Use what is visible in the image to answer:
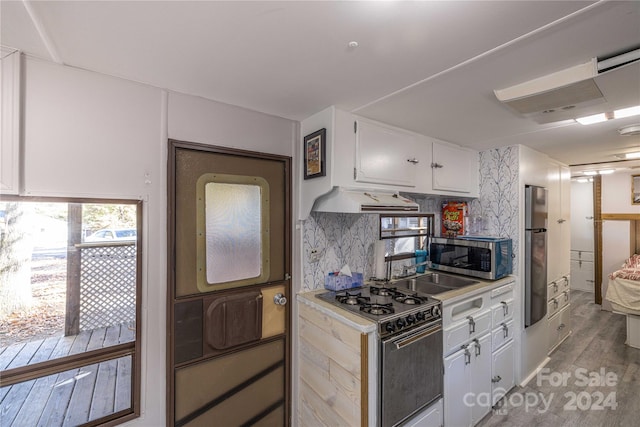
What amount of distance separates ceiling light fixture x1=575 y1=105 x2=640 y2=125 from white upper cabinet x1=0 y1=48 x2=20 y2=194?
316 centimetres

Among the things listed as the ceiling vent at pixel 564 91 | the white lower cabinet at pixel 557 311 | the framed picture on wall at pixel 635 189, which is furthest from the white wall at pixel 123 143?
the framed picture on wall at pixel 635 189

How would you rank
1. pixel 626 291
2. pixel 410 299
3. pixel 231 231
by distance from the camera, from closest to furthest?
1. pixel 231 231
2. pixel 410 299
3. pixel 626 291

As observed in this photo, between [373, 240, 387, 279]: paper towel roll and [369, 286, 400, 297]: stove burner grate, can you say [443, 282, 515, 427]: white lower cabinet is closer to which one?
[369, 286, 400, 297]: stove burner grate

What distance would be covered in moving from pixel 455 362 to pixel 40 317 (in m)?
2.42

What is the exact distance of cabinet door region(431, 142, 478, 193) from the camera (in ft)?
7.97

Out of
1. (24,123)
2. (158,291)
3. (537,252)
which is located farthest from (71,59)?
(537,252)

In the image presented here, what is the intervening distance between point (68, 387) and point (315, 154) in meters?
1.82

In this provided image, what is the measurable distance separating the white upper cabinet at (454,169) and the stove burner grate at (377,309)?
120 cm

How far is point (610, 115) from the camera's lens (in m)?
1.83

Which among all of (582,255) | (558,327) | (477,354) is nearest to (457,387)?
(477,354)

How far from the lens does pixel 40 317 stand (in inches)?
50.3

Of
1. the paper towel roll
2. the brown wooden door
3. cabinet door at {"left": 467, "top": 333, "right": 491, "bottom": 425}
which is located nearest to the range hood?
the brown wooden door

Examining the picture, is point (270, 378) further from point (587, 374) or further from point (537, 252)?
point (587, 374)

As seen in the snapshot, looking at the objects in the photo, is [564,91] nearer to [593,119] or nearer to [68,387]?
[593,119]
